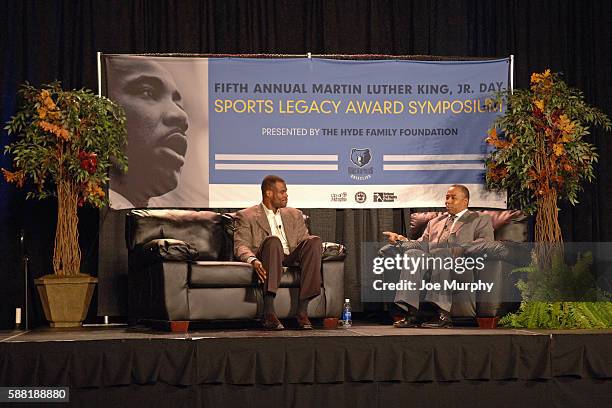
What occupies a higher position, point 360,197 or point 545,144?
point 545,144

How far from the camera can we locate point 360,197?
22.6ft

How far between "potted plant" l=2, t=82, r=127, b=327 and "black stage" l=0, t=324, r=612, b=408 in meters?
1.19

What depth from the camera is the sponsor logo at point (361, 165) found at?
688 cm

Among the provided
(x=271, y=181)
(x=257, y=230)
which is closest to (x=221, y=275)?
(x=257, y=230)

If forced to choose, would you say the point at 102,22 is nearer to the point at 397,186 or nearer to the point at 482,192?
the point at 397,186

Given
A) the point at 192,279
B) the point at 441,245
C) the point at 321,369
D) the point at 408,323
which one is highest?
the point at 441,245

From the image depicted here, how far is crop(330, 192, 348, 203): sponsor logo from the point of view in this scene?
6867mm

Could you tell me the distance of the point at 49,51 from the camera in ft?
22.7

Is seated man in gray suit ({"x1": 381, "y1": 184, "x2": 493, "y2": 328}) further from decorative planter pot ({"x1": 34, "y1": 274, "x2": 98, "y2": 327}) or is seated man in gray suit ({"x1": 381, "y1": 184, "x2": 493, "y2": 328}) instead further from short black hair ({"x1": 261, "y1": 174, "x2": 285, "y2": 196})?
decorative planter pot ({"x1": 34, "y1": 274, "x2": 98, "y2": 327})

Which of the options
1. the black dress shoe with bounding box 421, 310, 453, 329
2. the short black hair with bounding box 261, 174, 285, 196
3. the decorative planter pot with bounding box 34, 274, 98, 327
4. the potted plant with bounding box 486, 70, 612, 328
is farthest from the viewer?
the potted plant with bounding box 486, 70, 612, 328

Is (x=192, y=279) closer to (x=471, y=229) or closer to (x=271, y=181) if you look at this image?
(x=271, y=181)

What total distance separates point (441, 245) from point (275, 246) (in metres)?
1.13

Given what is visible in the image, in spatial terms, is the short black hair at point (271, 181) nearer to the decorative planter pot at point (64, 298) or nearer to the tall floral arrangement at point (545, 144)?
the decorative planter pot at point (64, 298)

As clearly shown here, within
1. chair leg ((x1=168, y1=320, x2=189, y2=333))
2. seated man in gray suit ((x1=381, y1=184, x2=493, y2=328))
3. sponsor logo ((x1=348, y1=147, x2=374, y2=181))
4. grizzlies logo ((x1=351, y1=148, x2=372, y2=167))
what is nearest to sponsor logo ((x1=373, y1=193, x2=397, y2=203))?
sponsor logo ((x1=348, y1=147, x2=374, y2=181))
